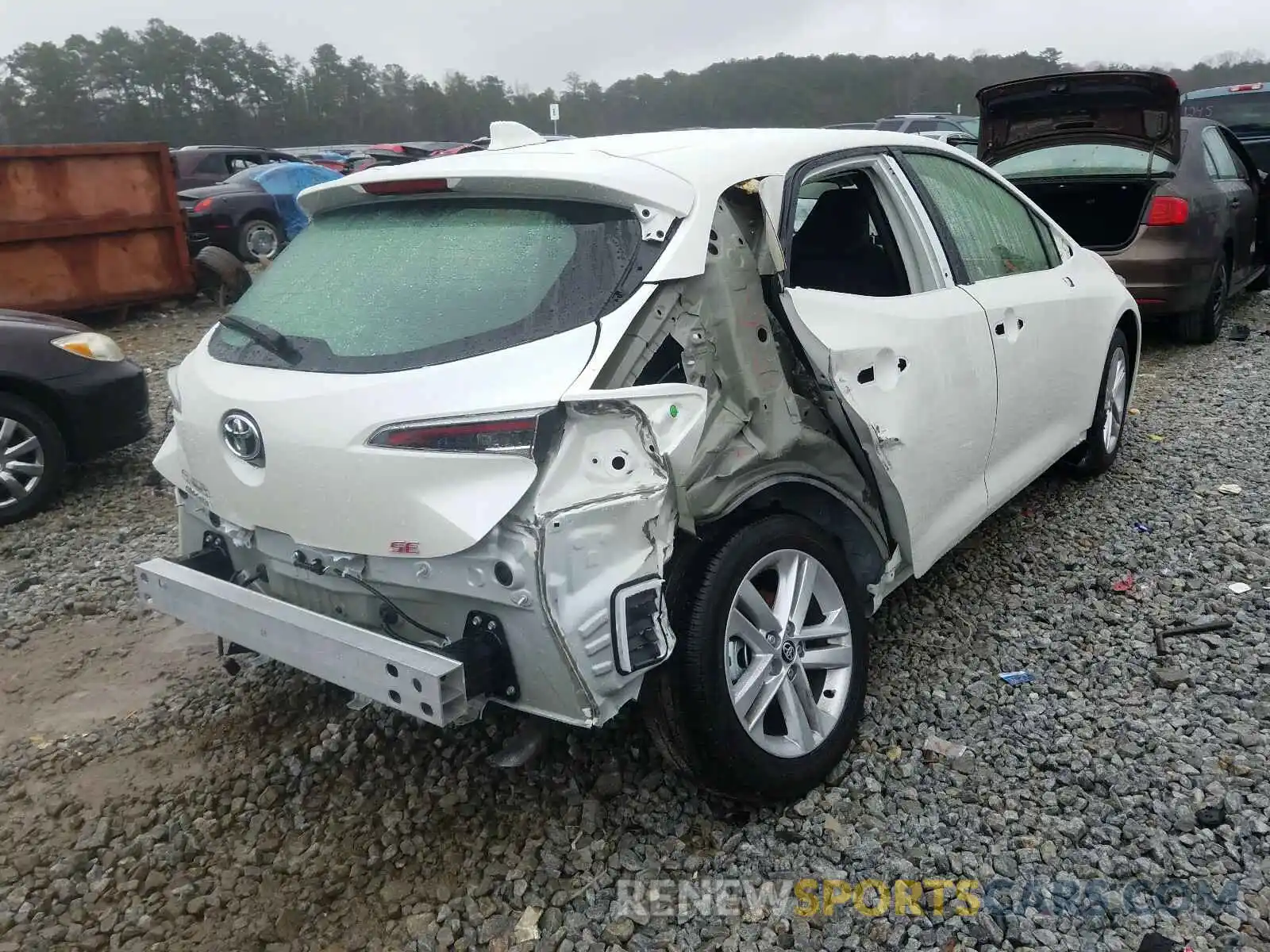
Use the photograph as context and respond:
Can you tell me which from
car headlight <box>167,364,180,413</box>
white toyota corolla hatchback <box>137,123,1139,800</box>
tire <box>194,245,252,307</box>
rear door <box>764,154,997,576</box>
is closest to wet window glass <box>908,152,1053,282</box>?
rear door <box>764,154,997,576</box>

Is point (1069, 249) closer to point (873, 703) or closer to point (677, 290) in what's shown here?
point (873, 703)

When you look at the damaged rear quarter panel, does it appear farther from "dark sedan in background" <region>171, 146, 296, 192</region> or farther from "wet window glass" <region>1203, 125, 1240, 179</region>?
"dark sedan in background" <region>171, 146, 296, 192</region>

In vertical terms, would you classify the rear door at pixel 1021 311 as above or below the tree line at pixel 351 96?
below

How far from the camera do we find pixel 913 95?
48.7m

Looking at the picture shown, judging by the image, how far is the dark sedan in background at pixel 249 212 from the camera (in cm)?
1267

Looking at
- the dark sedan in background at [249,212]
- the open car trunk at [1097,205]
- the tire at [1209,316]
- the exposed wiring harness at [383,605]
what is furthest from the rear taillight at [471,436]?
the dark sedan in background at [249,212]

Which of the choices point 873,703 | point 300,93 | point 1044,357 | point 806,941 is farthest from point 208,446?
point 300,93

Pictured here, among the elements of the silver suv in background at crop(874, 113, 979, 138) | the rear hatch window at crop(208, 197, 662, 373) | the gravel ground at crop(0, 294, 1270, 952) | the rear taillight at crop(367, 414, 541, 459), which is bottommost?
the gravel ground at crop(0, 294, 1270, 952)

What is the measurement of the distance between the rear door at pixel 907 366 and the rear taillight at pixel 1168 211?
417 cm

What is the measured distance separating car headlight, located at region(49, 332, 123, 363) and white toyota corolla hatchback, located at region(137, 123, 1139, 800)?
2889mm

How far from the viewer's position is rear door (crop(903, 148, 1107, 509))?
3455 millimetres

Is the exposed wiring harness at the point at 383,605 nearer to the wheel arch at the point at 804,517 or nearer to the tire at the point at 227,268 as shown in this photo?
the wheel arch at the point at 804,517

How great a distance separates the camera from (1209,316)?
7.30m

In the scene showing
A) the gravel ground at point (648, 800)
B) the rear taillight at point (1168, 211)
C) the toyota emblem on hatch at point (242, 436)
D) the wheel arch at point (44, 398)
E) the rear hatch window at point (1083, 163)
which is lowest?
the gravel ground at point (648, 800)
